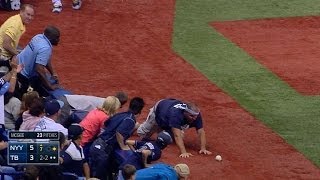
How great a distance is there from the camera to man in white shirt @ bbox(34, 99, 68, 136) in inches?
443

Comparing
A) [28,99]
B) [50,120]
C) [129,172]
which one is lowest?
[129,172]

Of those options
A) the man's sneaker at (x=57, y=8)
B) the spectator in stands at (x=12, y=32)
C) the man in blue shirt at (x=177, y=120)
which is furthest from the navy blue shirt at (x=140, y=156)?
the man's sneaker at (x=57, y=8)

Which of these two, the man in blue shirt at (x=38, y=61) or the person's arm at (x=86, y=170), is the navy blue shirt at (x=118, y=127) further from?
the man in blue shirt at (x=38, y=61)

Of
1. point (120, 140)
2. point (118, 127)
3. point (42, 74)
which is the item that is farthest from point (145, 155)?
point (42, 74)

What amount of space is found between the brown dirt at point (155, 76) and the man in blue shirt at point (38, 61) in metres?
1.89

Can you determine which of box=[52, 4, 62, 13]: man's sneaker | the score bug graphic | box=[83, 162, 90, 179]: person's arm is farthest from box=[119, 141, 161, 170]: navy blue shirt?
box=[52, 4, 62, 13]: man's sneaker

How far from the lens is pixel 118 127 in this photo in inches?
469

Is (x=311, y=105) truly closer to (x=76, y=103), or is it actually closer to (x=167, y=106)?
(x=167, y=106)

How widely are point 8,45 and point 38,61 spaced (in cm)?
81

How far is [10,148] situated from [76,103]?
3784 mm

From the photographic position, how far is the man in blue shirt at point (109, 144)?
1184 cm

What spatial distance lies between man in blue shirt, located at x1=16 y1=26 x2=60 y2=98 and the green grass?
367 centimetres

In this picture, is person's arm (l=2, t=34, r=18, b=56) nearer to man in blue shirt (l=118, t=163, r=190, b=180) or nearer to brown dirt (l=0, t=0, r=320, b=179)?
brown dirt (l=0, t=0, r=320, b=179)

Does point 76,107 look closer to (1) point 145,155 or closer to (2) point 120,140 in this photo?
(2) point 120,140
